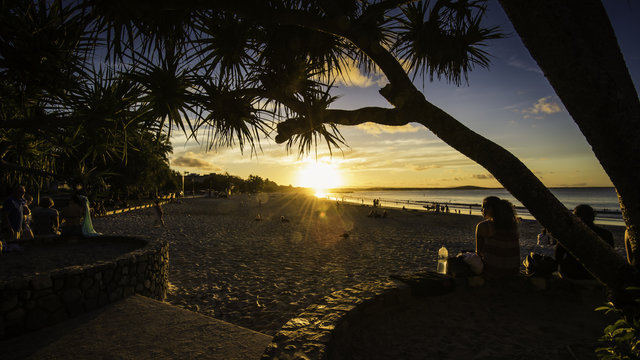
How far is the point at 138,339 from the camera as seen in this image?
352cm

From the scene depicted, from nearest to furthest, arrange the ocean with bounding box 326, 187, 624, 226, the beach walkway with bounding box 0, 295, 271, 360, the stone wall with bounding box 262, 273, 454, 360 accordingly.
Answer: the stone wall with bounding box 262, 273, 454, 360 < the beach walkway with bounding box 0, 295, 271, 360 < the ocean with bounding box 326, 187, 624, 226

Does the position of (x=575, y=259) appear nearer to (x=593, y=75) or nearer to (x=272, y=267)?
(x=593, y=75)

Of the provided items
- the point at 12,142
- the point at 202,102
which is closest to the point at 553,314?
the point at 202,102

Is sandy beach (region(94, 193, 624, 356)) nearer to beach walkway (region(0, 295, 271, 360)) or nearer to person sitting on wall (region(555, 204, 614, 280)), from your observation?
beach walkway (region(0, 295, 271, 360))

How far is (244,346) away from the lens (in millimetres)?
3436

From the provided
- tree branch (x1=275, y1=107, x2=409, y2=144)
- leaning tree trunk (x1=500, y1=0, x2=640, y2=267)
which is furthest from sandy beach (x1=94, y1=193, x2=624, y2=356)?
leaning tree trunk (x1=500, y1=0, x2=640, y2=267)

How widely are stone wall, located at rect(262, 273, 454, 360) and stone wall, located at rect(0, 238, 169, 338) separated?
3.57 m

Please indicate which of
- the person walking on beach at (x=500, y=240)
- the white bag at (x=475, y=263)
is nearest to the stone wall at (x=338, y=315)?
the white bag at (x=475, y=263)

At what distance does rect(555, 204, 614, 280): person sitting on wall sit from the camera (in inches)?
151

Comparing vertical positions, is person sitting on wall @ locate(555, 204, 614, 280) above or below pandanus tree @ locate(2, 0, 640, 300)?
below

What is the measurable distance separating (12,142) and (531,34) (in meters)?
12.1

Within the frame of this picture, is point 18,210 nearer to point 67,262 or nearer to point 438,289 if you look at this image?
point 67,262

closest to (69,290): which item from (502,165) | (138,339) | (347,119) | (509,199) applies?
(138,339)

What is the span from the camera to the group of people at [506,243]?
388 cm
